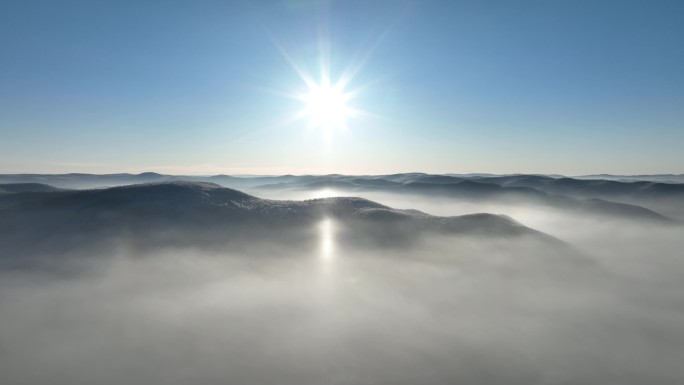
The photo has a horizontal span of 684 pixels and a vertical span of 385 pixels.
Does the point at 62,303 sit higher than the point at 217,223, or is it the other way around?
the point at 217,223

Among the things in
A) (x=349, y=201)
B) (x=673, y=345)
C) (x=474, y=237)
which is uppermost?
(x=349, y=201)

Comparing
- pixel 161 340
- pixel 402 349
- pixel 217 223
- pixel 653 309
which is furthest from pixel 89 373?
pixel 653 309

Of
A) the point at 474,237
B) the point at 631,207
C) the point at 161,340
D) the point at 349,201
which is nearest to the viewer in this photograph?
the point at 161,340

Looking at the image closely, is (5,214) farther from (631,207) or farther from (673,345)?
(631,207)

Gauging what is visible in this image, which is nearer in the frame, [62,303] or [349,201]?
[62,303]

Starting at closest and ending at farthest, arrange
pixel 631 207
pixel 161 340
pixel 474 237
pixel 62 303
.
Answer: pixel 161 340
pixel 62 303
pixel 474 237
pixel 631 207

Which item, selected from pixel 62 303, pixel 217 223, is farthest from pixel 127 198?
pixel 62 303
